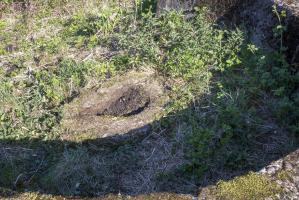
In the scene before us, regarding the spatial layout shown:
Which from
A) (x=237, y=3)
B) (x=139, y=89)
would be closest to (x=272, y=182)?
(x=139, y=89)

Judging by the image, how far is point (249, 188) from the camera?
8.14 ft

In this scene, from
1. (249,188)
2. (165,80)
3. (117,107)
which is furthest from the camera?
(165,80)

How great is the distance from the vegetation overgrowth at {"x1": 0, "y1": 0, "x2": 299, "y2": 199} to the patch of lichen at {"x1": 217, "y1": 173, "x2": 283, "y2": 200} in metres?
1.24

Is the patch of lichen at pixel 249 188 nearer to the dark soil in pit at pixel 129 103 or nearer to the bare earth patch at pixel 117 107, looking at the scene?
the bare earth patch at pixel 117 107

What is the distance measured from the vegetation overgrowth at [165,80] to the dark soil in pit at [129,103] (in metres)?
0.31

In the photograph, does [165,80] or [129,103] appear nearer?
[129,103]

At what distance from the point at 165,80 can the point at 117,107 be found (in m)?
0.62

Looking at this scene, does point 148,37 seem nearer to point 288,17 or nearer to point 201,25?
point 201,25

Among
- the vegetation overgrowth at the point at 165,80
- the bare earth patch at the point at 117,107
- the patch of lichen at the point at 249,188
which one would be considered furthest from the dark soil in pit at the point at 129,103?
the patch of lichen at the point at 249,188

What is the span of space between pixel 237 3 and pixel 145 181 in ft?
8.68

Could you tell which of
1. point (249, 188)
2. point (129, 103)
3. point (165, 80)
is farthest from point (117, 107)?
point (249, 188)

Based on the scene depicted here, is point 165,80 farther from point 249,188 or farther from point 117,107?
point 249,188

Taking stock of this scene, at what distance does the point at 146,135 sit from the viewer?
4.34 m

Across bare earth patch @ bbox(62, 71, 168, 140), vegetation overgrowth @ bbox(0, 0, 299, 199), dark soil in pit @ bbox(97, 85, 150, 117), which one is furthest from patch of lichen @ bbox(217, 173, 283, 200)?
dark soil in pit @ bbox(97, 85, 150, 117)
